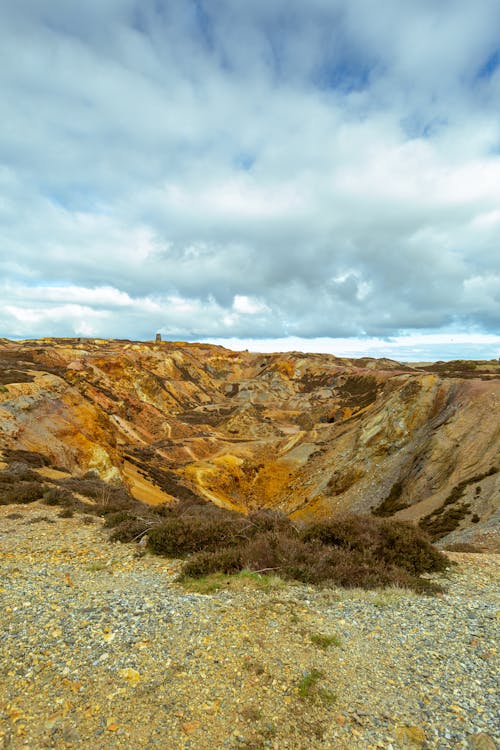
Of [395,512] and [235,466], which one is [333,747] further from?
[235,466]

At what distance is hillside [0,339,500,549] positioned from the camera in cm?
3312

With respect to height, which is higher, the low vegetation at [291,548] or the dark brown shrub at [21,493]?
the low vegetation at [291,548]

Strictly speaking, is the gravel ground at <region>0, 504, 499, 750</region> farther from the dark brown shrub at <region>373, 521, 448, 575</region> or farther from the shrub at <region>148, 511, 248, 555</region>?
the shrub at <region>148, 511, 248, 555</region>

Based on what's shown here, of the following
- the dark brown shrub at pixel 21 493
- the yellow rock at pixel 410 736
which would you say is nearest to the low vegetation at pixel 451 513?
the yellow rock at pixel 410 736

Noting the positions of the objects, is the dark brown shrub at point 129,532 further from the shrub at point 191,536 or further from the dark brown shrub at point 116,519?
the shrub at point 191,536

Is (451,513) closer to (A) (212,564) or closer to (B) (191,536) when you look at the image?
(B) (191,536)

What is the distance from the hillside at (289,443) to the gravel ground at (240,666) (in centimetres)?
1559

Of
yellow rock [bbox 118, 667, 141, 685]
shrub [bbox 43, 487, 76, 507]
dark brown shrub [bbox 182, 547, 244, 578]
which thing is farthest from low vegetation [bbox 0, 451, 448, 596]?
shrub [bbox 43, 487, 76, 507]

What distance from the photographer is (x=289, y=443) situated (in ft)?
222

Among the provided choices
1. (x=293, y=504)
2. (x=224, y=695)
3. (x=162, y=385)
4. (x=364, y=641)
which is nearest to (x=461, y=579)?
(x=364, y=641)

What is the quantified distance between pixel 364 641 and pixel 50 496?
1463 cm

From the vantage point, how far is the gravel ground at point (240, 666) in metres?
4.92

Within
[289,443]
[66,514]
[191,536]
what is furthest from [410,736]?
[289,443]

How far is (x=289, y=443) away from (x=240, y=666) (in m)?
62.6
